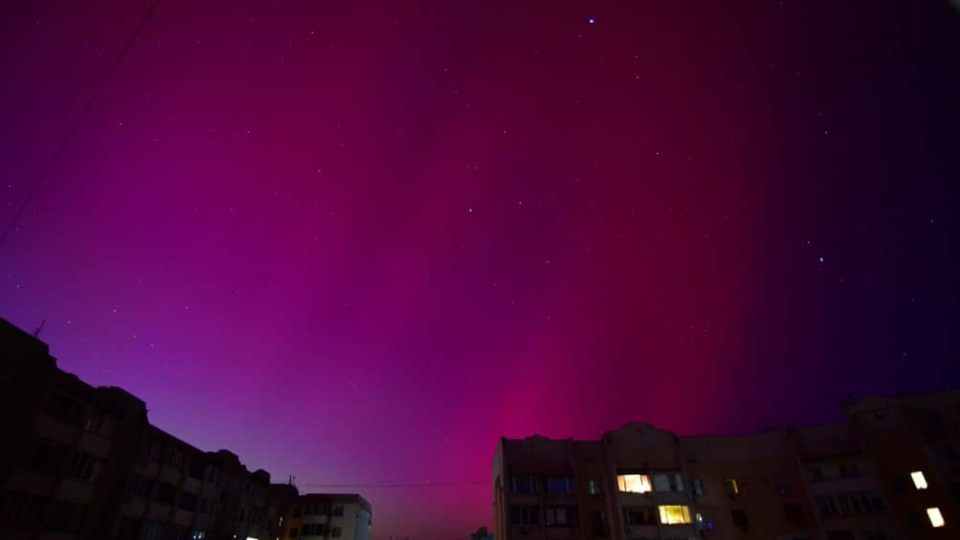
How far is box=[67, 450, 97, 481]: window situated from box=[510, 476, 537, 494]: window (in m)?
40.9

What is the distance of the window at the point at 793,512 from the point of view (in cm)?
5656

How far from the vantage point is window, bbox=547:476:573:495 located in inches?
2322

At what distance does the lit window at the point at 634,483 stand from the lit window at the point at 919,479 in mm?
25175

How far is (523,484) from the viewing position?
5944cm

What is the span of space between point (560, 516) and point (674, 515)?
1265cm

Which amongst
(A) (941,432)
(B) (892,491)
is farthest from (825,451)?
(A) (941,432)

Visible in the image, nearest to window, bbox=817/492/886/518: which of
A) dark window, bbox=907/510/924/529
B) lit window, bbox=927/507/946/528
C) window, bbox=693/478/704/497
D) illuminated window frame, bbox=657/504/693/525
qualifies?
dark window, bbox=907/510/924/529

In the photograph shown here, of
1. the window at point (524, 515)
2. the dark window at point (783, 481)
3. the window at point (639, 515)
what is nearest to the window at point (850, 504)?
the dark window at point (783, 481)

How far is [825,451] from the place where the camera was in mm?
57438

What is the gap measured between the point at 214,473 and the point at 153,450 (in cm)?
1416

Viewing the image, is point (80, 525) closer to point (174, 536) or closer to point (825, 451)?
point (174, 536)

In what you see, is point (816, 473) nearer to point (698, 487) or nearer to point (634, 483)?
point (698, 487)

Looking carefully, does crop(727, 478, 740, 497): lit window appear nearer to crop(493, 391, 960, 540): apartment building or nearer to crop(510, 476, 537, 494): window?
crop(493, 391, 960, 540): apartment building

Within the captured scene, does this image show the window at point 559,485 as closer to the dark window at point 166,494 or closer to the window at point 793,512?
the window at point 793,512
